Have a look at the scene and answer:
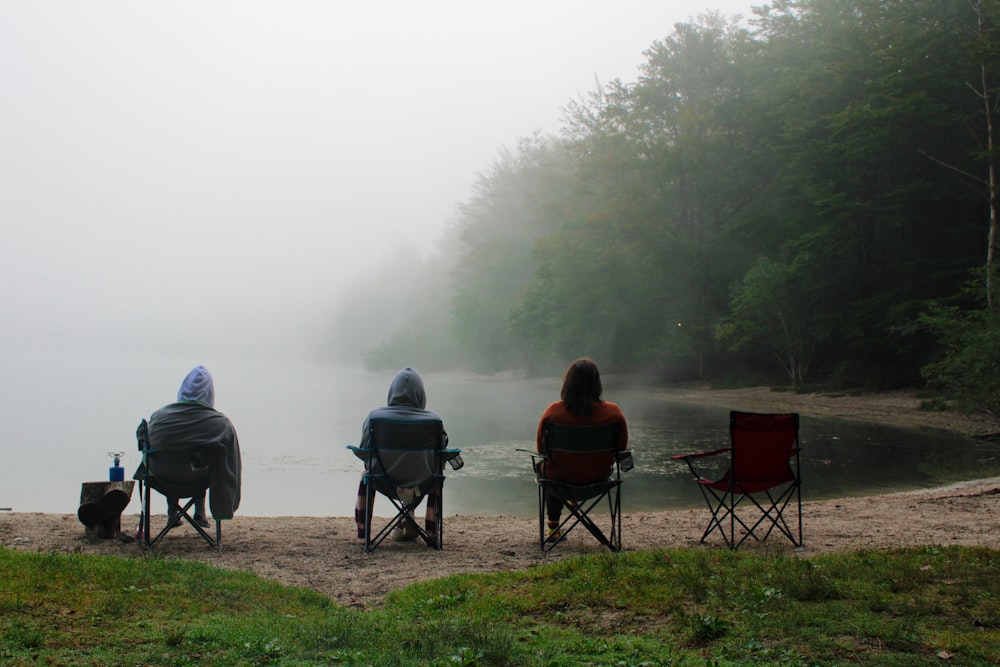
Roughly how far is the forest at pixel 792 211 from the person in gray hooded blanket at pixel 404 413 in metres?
12.7

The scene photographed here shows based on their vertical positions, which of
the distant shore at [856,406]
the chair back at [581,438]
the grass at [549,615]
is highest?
the chair back at [581,438]

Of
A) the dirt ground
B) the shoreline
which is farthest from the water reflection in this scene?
the shoreline

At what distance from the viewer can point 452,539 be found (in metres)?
6.45

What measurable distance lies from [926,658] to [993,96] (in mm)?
21828

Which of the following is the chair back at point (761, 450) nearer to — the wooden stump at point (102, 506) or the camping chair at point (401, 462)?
the camping chair at point (401, 462)

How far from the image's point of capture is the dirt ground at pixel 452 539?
17.2 feet

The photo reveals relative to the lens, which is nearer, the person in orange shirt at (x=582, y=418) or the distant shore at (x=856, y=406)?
the person in orange shirt at (x=582, y=418)

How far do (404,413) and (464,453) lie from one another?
29.3 feet

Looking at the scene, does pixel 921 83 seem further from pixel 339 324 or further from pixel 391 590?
pixel 339 324

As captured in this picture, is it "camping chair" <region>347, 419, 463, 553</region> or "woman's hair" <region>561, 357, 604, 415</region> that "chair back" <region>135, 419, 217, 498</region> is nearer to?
"camping chair" <region>347, 419, 463, 553</region>

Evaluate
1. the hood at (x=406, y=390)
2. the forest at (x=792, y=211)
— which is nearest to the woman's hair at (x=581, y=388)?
the hood at (x=406, y=390)

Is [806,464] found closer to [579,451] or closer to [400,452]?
[579,451]

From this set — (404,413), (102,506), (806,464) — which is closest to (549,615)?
(404,413)

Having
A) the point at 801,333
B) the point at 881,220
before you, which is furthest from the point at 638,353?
the point at 881,220
